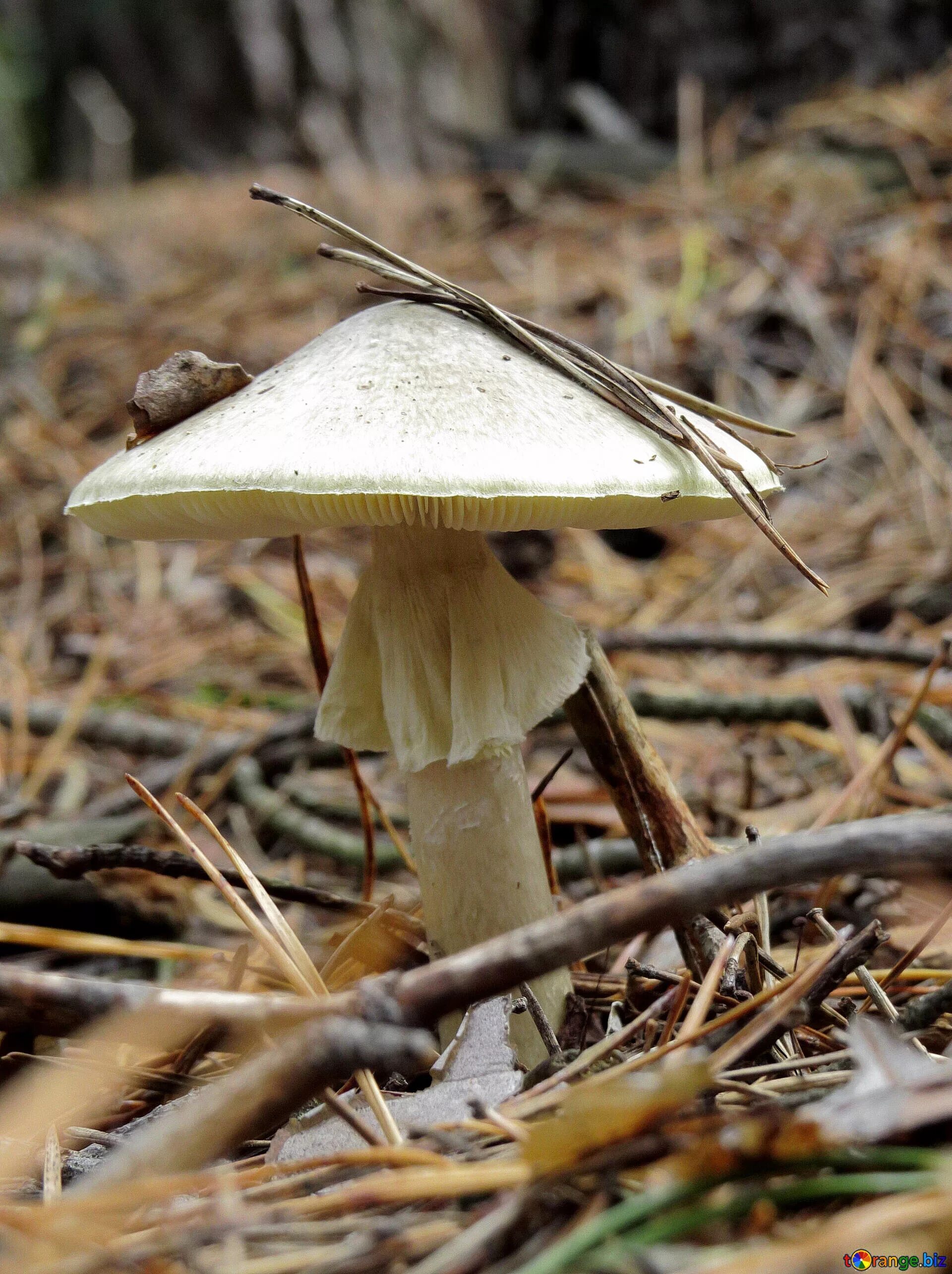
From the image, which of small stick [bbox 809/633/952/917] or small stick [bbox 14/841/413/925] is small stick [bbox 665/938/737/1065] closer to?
small stick [bbox 809/633/952/917]

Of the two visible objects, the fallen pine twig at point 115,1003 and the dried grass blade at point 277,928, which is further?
the dried grass blade at point 277,928

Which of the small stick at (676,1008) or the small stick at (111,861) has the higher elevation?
the small stick at (111,861)

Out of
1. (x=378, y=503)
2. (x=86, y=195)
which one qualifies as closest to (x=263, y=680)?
(x=378, y=503)

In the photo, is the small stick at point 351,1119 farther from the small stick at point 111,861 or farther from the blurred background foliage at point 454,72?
the blurred background foliage at point 454,72

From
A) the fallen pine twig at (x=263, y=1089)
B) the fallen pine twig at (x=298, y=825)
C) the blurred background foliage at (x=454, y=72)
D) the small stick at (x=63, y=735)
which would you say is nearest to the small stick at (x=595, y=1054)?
the fallen pine twig at (x=263, y=1089)

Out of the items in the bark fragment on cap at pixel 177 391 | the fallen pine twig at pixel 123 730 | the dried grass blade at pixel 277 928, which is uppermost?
the bark fragment on cap at pixel 177 391

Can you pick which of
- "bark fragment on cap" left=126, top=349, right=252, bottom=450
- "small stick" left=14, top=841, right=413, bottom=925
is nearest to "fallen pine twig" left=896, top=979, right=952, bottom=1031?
"small stick" left=14, top=841, right=413, bottom=925

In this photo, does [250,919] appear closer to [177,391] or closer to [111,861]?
[111,861]
